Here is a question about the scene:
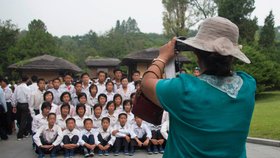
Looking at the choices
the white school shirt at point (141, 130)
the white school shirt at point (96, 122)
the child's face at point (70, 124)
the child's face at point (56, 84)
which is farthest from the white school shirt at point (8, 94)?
the white school shirt at point (141, 130)

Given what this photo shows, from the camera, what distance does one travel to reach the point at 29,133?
11578 millimetres

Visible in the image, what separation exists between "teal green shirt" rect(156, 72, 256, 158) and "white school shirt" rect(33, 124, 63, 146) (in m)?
6.70

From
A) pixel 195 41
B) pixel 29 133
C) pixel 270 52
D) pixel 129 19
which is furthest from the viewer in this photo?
pixel 129 19

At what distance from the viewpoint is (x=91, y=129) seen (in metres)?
8.64

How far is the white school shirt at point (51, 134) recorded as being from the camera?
27.0 ft

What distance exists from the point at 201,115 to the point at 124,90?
8.23m

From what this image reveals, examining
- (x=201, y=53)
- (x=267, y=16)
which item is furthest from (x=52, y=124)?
(x=267, y=16)

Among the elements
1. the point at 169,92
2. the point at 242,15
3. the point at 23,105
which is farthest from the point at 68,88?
the point at 242,15

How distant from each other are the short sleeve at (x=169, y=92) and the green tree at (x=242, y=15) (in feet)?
81.3

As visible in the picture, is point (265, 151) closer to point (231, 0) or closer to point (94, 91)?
point (94, 91)

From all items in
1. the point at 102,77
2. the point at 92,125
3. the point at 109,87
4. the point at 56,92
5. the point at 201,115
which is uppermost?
the point at 201,115

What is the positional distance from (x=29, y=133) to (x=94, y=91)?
10.6ft

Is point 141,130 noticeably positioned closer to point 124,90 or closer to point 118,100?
point 118,100

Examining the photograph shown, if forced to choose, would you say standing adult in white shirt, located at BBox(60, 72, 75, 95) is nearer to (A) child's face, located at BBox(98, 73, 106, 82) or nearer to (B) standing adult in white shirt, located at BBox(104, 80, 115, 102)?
(A) child's face, located at BBox(98, 73, 106, 82)
